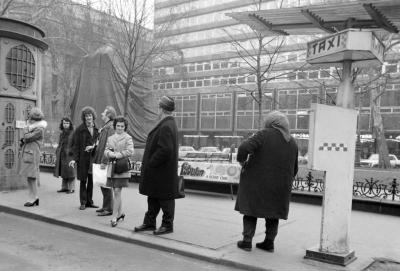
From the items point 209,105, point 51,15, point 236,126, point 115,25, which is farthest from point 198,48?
point 115,25

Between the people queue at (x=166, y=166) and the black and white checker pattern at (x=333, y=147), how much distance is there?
0.46m

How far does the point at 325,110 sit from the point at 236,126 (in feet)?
155

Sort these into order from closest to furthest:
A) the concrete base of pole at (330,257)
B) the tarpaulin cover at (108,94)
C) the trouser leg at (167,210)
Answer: the concrete base of pole at (330,257) → the trouser leg at (167,210) → the tarpaulin cover at (108,94)

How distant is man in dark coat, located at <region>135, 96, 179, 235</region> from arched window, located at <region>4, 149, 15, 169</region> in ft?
15.6

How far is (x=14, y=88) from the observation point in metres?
9.55

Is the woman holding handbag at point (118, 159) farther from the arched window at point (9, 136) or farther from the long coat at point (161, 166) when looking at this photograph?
the arched window at point (9, 136)

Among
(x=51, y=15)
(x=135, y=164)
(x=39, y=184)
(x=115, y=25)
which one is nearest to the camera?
(x=39, y=184)

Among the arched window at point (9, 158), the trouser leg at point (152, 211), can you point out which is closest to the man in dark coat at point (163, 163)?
the trouser leg at point (152, 211)

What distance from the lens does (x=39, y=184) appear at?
432 inches

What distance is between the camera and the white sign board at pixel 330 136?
510 centimetres

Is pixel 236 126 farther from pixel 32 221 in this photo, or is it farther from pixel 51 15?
pixel 32 221

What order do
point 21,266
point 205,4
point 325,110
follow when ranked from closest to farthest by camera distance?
point 21,266
point 325,110
point 205,4

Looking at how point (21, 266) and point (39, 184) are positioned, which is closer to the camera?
point (21, 266)

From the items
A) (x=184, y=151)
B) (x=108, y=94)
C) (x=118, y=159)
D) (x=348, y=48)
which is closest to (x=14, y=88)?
(x=118, y=159)
